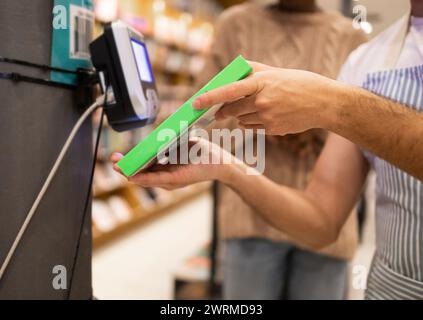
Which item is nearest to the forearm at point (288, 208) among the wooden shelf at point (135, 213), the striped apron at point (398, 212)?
the striped apron at point (398, 212)

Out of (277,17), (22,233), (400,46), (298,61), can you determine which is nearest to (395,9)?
(400,46)

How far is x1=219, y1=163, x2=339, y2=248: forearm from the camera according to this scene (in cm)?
111

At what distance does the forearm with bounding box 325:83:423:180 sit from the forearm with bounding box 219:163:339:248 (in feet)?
1.12

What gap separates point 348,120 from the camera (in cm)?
79

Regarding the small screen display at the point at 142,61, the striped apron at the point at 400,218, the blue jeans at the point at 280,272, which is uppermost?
the small screen display at the point at 142,61

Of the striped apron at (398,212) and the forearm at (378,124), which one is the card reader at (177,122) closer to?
the forearm at (378,124)

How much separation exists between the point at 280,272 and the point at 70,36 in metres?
1.09

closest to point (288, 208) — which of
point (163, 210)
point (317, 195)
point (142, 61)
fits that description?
point (317, 195)

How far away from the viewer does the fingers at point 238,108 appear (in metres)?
0.76

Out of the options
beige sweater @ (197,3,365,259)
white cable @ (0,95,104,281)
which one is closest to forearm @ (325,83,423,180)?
beige sweater @ (197,3,365,259)

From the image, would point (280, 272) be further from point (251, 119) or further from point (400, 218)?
point (251, 119)

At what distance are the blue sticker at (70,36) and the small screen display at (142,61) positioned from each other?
0.10 meters

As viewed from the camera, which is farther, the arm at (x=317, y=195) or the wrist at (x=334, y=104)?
the arm at (x=317, y=195)

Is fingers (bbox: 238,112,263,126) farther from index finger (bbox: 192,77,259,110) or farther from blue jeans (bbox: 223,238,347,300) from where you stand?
blue jeans (bbox: 223,238,347,300)
